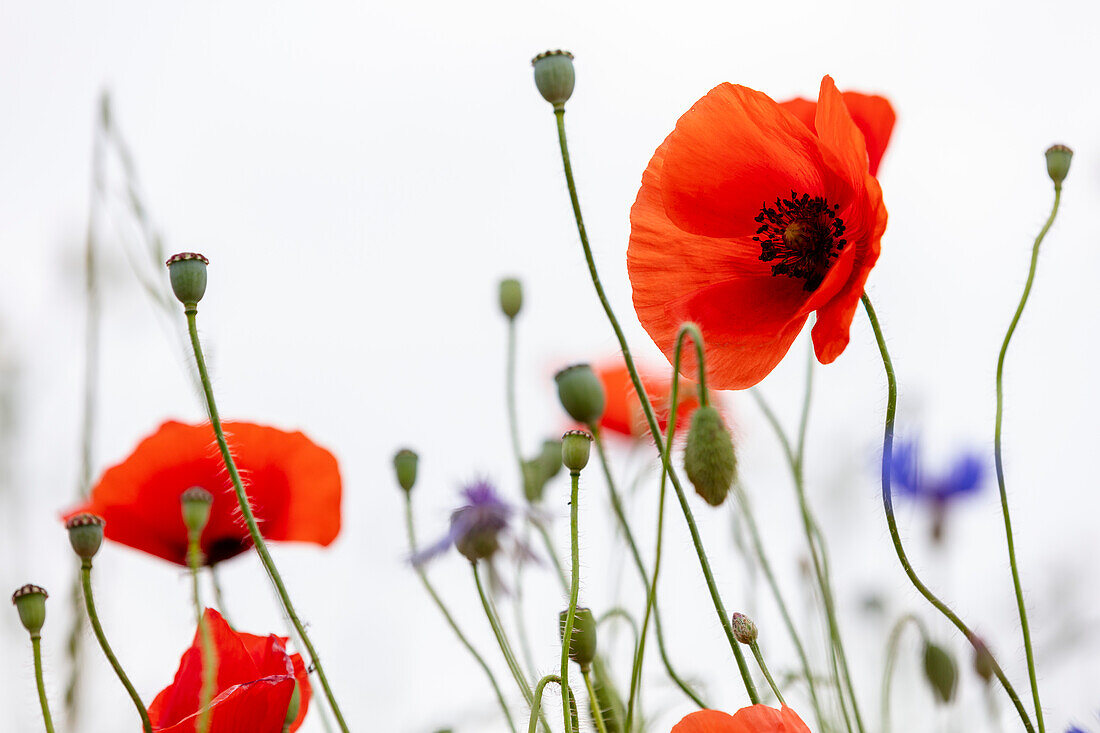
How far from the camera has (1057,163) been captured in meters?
0.72

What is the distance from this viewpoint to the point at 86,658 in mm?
700

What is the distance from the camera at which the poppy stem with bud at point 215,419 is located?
0.58 m

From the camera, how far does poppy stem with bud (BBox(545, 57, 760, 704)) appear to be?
0.55 metres

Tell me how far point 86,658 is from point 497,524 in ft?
0.79

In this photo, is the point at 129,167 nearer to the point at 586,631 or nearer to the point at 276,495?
the point at 276,495

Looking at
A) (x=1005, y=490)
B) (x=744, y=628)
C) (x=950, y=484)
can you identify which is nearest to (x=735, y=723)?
(x=744, y=628)

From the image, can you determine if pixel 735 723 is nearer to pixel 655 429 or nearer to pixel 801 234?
pixel 655 429

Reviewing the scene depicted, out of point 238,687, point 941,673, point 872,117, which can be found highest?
point 872,117

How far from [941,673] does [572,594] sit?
0.31m

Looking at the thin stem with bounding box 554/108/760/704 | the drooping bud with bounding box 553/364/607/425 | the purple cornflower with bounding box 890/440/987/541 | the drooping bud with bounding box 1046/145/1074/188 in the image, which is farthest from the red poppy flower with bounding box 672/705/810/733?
the purple cornflower with bounding box 890/440/987/541

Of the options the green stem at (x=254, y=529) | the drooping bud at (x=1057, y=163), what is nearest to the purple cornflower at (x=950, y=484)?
the drooping bud at (x=1057, y=163)

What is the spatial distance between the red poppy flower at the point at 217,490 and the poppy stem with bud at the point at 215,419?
0.65 feet

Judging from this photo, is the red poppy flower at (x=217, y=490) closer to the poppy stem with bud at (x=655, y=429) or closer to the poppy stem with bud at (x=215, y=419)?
the poppy stem with bud at (x=215, y=419)

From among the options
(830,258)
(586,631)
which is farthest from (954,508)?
(586,631)
